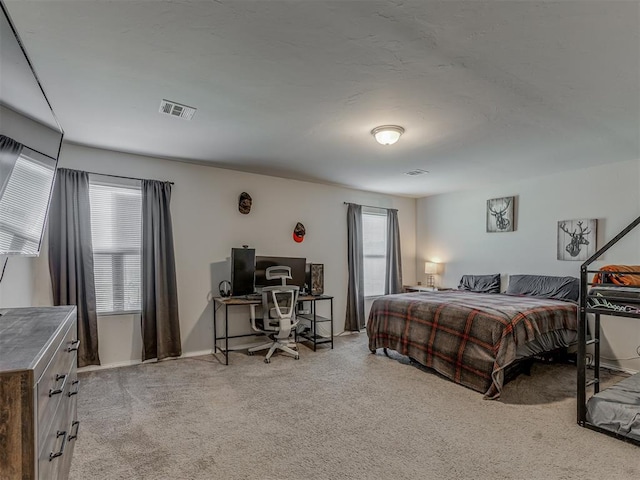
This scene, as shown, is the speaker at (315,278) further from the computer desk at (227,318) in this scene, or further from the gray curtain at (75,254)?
the gray curtain at (75,254)

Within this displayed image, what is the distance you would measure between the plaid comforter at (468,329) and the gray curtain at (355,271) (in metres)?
1.25

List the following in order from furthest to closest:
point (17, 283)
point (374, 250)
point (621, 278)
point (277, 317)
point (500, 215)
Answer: point (374, 250) < point (500, 215) < point (277, 317) < point (17, 283) < point (621, 278)

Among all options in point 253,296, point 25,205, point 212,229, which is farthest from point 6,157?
point 253,296

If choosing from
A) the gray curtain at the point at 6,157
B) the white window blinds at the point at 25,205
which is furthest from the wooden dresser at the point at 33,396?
the gray curtain at the point at 6,157

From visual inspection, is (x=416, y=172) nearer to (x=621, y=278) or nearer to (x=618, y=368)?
(x=621, y=278)

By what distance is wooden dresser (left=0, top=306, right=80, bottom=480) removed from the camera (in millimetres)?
976

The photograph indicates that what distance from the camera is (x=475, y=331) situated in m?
3.29

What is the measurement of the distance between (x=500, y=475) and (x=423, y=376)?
5.32ft

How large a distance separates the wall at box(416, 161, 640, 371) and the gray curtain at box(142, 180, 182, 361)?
4557 mm

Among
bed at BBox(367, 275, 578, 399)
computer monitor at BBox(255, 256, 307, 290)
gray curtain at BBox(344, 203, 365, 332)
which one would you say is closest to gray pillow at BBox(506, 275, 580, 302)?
bed at BBox(367, 275, 578, 399)

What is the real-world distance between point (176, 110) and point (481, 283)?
4.76 metres

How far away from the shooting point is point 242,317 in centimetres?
471

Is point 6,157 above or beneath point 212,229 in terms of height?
above

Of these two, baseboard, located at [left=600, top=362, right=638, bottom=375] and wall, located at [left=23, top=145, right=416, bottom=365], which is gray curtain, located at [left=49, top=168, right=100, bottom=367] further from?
baseboard, located at [left=600, top=362, right=638, bottom=375]
